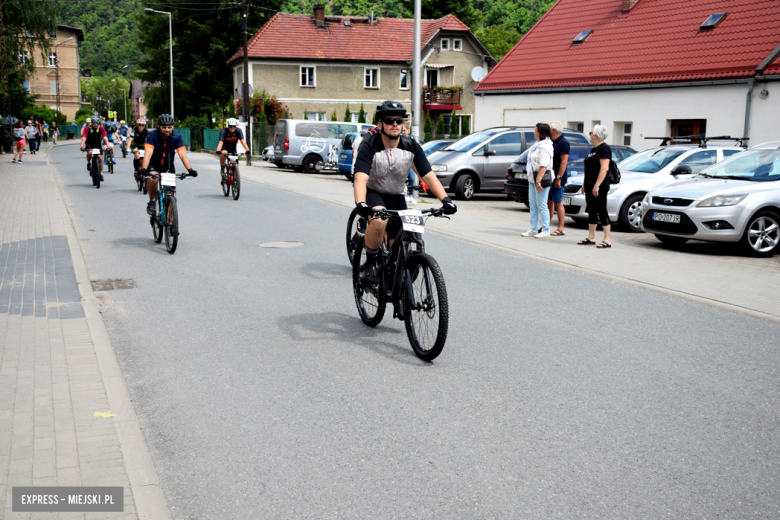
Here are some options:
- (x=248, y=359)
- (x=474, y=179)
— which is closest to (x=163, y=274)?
(x=248, y=359)

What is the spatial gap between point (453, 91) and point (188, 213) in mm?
45825

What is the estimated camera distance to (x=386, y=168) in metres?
6.23

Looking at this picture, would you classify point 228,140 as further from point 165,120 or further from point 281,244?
point 281,244

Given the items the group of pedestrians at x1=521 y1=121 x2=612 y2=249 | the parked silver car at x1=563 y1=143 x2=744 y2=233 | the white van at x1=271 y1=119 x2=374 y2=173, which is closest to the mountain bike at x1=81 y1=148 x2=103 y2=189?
the white van at x1=271 y1=119 x2=374 y2=173

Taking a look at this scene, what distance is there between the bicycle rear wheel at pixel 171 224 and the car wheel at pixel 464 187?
34.8ft

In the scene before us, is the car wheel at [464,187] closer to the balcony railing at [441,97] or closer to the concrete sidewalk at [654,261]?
the concrete sidewalk at [654,261]

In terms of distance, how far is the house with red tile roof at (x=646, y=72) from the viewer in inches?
923

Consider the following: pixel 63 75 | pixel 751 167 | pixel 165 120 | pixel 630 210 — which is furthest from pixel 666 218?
pixel 63 75

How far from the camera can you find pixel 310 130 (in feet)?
102

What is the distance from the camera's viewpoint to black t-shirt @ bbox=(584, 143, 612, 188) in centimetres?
1132

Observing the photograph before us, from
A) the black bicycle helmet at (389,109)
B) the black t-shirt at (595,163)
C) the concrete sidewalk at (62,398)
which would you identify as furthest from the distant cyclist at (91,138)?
the black bicycle helmet at (389,109)

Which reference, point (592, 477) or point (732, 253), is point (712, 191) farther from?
point (592, 477)

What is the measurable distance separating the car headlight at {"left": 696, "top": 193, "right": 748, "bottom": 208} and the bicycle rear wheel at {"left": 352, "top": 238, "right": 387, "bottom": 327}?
260 inches

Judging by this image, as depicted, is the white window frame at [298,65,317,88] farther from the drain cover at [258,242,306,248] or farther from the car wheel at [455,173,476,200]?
the drain cover at [258,242,306,248]
